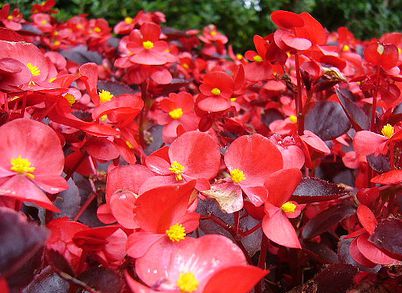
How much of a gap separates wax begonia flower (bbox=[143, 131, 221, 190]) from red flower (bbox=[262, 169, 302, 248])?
7 centimetres

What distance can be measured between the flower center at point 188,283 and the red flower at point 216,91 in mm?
448

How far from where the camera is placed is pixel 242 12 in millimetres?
2865

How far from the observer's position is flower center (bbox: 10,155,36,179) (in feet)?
1.63

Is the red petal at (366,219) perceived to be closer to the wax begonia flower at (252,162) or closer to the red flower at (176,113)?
the wax begonia flower at (252,162)

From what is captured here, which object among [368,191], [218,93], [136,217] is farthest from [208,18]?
[136,217]

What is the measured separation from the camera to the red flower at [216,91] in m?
0.87

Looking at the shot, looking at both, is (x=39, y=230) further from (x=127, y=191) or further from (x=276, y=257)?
(x=276, y=257)

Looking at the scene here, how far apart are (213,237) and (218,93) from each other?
0.45 m

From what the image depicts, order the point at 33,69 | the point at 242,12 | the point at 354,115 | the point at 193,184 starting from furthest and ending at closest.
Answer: the point at 242,12 → the point at 354,115 → the point at 33,69 → the point at 193,184

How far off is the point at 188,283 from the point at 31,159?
0.68 feet

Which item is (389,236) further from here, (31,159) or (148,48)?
(148,48)

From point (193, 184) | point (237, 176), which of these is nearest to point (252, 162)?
point (237, 176)

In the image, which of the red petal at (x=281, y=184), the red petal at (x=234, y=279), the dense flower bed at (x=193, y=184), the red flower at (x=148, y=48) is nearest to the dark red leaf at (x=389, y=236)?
the dense flower bed at (x=193, y=184)

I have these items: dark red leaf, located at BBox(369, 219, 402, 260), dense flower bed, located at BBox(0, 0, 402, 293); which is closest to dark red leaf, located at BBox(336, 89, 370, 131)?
dense flower bed, located at BBox(0, 0, 402, 293)
